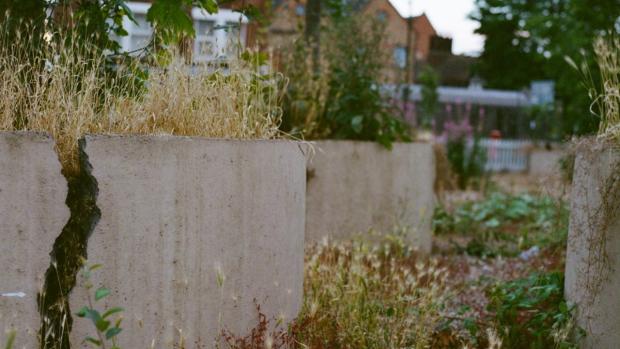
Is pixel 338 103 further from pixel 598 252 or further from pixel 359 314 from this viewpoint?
pixel 598 252

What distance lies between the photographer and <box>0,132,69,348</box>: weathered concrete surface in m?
2.29

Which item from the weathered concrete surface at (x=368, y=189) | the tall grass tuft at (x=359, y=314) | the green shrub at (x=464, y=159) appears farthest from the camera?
the green shrub at (x=464, y=159)

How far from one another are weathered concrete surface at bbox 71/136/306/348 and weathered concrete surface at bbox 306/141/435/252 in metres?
2.11

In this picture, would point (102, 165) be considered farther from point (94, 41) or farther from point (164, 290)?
point (94, 41)

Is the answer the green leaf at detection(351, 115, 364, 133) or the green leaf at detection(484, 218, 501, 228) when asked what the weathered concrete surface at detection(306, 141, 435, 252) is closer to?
the green leaf at detection(351, 115, 364, 133)

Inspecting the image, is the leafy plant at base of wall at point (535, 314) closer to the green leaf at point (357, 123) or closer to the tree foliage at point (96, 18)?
the green leaf at point (357, 123)

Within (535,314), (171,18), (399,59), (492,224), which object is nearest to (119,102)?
(171,18)

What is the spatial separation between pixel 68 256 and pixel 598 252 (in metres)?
2.20

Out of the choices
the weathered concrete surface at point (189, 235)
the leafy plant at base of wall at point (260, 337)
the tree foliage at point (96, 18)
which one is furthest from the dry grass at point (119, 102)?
the leafy plant at base of wall at point (260, 337)

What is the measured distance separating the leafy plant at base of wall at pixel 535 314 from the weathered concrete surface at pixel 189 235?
3.94 ft

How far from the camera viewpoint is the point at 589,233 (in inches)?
124

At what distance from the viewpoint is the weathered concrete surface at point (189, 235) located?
8.07ft

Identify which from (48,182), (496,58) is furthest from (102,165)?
(496,58)

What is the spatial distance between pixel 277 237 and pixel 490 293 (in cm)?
147
